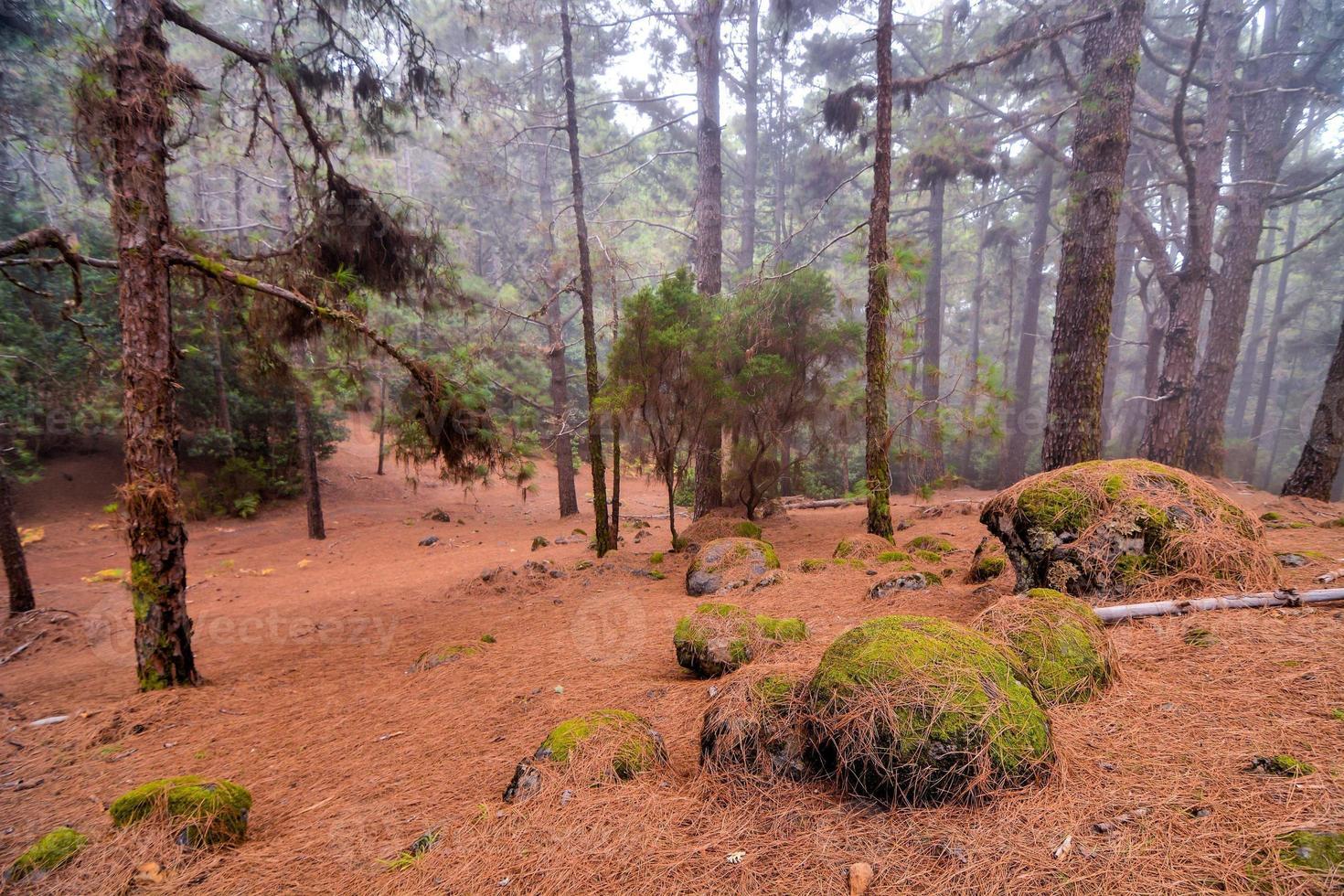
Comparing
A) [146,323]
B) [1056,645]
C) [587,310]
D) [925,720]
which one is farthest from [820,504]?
[146,323]

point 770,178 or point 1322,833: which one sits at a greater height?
point 770,178

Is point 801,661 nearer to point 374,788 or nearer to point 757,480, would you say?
point 374,788

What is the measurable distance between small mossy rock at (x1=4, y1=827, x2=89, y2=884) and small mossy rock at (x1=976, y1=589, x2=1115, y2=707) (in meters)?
4.31

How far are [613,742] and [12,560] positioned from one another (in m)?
9.56

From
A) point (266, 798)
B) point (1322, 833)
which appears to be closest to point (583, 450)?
point (266, 798)

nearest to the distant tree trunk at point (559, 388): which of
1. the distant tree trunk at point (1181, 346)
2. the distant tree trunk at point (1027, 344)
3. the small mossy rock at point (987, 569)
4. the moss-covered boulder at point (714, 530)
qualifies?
the moss-covered boulder at point (714, 530)

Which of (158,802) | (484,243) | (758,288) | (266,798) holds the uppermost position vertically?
(484,243)

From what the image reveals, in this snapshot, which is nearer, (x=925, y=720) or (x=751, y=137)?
(x=925, y=720)

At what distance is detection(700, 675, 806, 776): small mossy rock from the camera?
7.83ft

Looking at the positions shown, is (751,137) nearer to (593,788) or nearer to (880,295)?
(880,295)

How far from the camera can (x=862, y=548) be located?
716 centimetres

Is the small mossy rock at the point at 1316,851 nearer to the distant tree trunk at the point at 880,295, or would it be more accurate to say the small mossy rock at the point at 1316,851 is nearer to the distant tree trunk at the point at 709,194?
the distant tree trunk at the point at 880,295

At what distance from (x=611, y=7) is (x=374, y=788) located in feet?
58.6

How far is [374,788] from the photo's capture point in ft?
9.91
